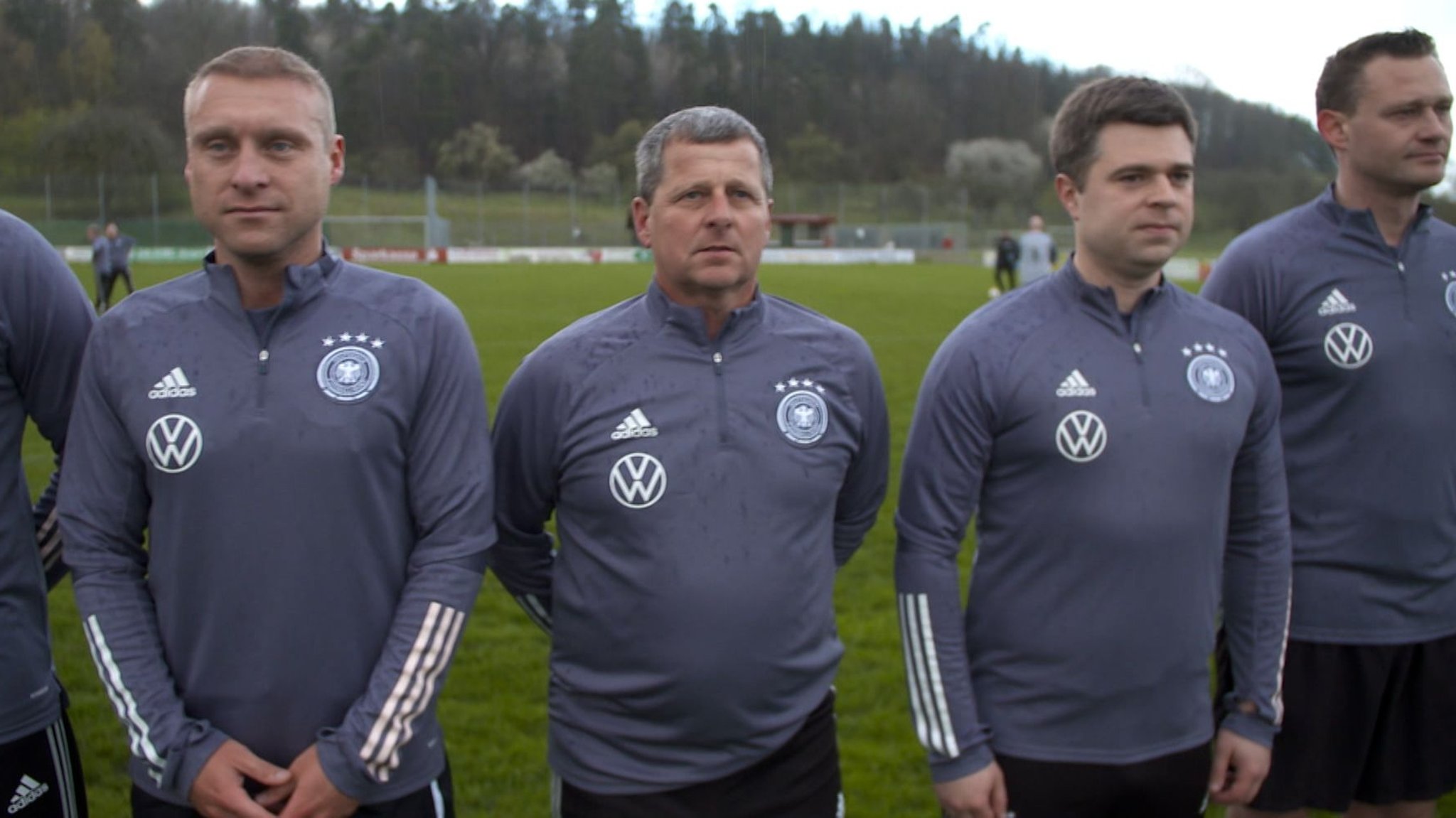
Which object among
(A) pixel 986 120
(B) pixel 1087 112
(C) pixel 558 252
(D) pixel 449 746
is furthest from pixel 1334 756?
(A) pixel 986 120

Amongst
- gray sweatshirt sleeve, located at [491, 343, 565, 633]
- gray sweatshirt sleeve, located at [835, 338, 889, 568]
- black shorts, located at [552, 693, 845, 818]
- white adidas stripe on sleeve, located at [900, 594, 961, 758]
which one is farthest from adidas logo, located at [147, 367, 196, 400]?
white adidas stripe on sleeve, located at [900, 594, 961, 758]

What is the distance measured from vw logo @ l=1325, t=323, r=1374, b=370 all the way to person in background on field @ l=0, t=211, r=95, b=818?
114 inches

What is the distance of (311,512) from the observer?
223cm

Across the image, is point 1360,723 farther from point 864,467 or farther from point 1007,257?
point 1007,257

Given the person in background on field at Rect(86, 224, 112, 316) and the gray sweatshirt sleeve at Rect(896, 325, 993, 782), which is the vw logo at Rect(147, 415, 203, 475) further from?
the person in background on field at Rect(86, 224, 112, 316)

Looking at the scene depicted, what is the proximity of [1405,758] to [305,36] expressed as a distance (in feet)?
217

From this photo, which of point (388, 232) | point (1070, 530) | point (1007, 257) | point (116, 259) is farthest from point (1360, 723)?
point (388, 232)

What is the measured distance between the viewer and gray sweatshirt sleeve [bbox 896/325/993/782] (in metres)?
2.45

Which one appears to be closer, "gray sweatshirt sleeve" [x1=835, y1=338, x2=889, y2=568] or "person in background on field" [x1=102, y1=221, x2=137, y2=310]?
"gray sweatshirt sleeve" [x1=835, y1=338, x2=889, y2=568]

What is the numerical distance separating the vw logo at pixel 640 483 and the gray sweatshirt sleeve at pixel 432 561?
260mm

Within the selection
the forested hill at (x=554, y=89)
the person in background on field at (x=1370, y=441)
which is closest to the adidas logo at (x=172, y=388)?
the person in background on field at (x=1370, y=441)

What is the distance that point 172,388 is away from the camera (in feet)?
7.37

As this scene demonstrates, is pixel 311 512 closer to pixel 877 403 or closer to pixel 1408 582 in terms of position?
pixel 877 403

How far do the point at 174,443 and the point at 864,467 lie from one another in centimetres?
146
